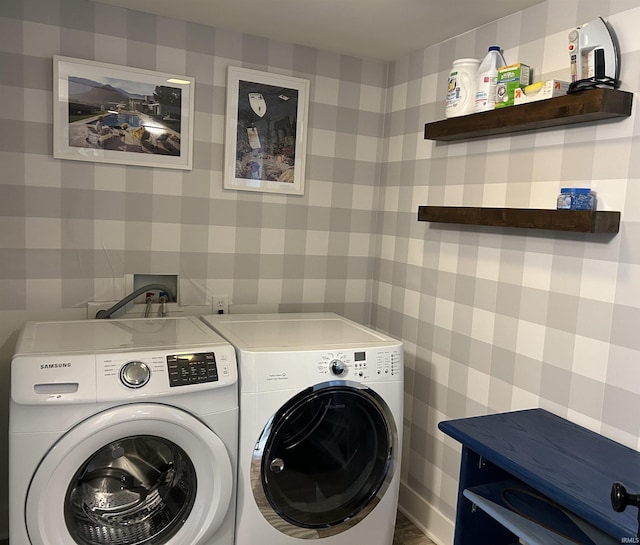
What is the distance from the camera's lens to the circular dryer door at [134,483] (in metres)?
1.65

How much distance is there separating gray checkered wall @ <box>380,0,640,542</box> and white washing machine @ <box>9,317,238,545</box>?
0.99 meters

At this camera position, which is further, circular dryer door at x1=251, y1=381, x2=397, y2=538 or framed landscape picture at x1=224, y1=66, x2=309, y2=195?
framed landscape picture at x1=224, y1=66, x2=309, y2=195

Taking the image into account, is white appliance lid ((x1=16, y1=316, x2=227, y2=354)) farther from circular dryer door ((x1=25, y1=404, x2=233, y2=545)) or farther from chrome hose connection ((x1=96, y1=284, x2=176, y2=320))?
circular dryer door ((x1=25, y1=404, x2=233, y2=545))

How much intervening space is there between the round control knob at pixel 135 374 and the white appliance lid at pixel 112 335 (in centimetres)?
9

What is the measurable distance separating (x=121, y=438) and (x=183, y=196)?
1.14m

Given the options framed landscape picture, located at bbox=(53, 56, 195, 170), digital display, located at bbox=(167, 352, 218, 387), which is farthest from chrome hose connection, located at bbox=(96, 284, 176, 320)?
digital display, located at bbox=(167, 352, 218, 387)

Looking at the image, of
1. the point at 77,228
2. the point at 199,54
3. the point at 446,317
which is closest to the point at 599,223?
the point at 446,317

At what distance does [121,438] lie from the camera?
67.7 inches

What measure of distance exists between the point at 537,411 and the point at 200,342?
3.91 feet

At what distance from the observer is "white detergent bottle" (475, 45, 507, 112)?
203 cm

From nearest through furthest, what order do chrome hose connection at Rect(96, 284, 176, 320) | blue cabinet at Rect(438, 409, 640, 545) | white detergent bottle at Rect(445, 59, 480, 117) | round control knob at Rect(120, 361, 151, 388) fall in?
blue cabinet at Rect(438, 409, 640, 545) < round control knob at Rect(120, 361, 151, 388) < white detergent bottle at Rect(445, 59, 480, 117) < chrome hose connection at Rect(96, 284, 176, 320)

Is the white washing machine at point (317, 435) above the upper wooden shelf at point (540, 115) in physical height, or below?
below

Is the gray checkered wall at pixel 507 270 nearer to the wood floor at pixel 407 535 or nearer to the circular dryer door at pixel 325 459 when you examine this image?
the wood floor at pixel 407 535

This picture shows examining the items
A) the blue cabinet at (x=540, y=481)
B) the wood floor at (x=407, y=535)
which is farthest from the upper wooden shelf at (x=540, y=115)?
the wood floor at (x=407, y=535)
